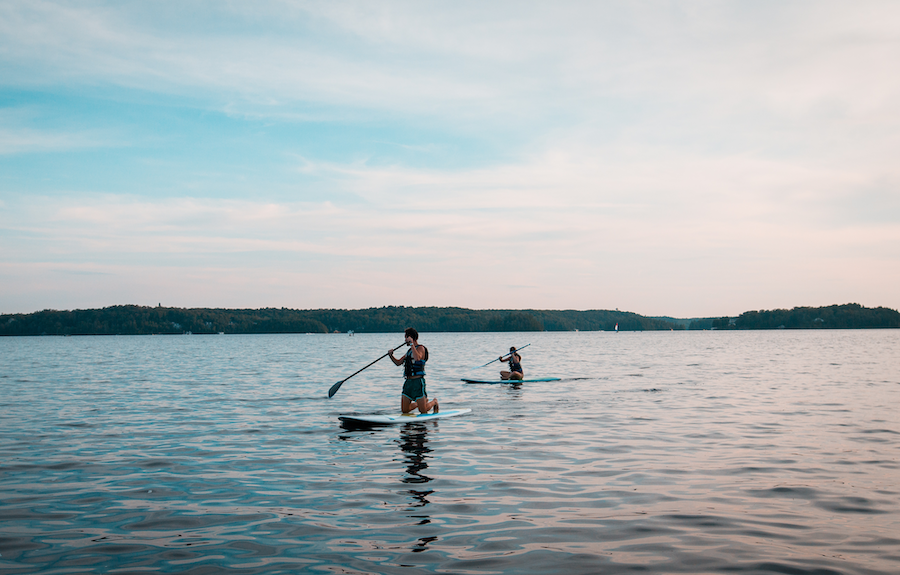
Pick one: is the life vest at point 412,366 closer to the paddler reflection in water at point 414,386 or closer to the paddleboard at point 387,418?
the paddler reflection in water at point 414,386

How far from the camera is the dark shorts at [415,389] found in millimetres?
17203

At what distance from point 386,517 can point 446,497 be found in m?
1.26

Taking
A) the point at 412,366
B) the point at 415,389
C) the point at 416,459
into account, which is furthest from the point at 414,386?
the point at 416,459

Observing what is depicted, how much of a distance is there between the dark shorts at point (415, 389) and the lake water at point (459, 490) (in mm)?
1192

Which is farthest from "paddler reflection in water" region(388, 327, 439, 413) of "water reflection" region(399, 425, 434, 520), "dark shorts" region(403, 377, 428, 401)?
"water reflection" region(399, 425, 434, 520)

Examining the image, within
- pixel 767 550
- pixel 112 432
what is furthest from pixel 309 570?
pixel 112 432

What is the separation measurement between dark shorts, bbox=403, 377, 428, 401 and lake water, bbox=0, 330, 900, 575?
1192 mm

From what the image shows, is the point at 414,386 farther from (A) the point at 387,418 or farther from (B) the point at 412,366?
(A) the point at 387,418

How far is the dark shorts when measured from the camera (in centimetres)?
1720

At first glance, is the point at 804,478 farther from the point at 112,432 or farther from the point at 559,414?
the point at 112,432

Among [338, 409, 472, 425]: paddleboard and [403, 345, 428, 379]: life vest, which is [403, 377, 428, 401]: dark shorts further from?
[338, 409, 472, 425]: paddleboard

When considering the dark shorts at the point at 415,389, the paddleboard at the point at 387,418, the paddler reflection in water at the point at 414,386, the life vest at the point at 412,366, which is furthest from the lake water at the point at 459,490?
the life vest at the point at 412,366

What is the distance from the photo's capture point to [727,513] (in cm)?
816

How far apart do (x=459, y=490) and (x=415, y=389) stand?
7808 mm
